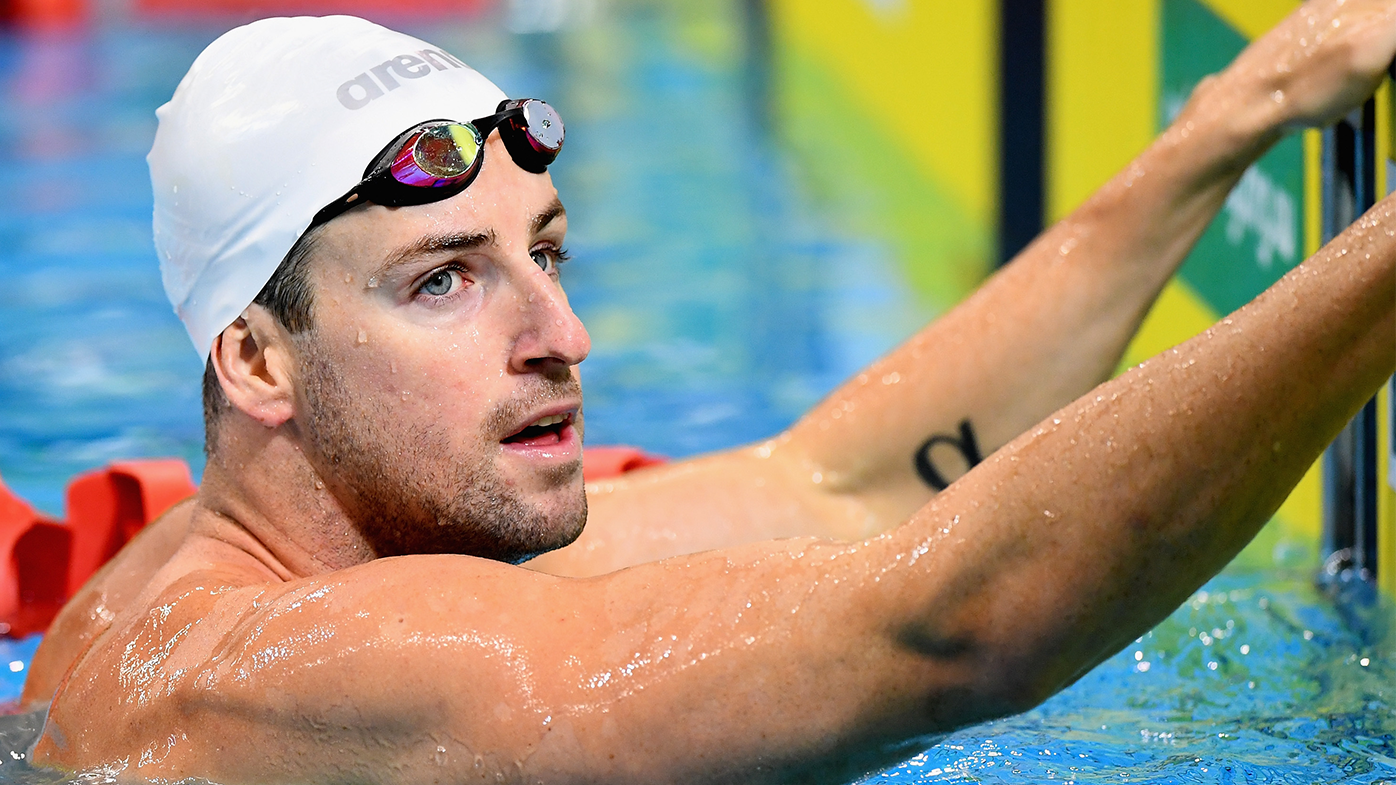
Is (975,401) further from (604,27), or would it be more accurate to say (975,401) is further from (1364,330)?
(604,27)

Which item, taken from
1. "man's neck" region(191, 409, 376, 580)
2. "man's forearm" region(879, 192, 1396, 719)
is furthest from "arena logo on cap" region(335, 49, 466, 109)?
"man's forearm" region(879, 192, 1396, 719)

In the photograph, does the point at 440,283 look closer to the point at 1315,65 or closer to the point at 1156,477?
the point at 1156,477

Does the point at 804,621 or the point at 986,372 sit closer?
the point at 804,621

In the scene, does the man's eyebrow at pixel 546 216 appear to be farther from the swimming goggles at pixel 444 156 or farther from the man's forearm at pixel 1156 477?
the man's forearm at pixel 1156 477

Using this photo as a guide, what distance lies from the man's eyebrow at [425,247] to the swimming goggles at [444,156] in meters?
0.05

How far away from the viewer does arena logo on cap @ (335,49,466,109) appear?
205cm

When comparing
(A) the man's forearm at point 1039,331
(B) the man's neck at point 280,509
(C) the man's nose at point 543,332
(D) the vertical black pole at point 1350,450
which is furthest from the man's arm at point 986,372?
(C) the man's nose at point 543,332

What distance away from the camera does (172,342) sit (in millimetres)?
5715

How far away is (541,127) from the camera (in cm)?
205

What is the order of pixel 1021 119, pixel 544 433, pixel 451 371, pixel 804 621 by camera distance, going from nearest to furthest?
1. pixel 804 621
2. pixel 451 371
3. pixel 544 433
4. pixel 1021 119

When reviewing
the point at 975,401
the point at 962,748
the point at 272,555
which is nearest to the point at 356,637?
the point at 272,555

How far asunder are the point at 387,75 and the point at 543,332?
1.43ft

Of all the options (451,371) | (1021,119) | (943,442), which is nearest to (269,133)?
(451,371)

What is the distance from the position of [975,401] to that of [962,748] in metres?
0.62
